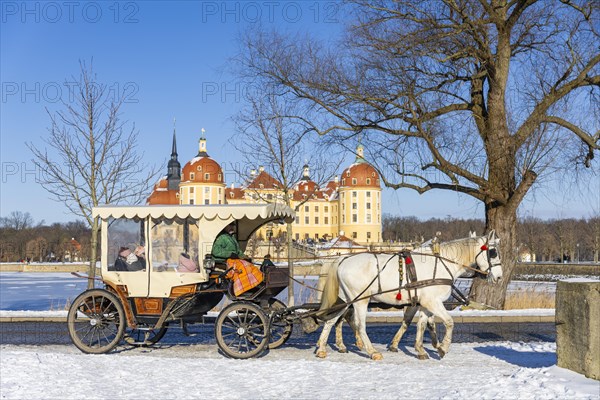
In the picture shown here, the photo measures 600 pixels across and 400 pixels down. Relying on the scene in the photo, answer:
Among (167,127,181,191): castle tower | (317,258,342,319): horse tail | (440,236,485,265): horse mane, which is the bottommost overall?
(317,258,342,319): horse tail

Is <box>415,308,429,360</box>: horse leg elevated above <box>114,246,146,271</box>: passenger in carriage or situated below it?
below

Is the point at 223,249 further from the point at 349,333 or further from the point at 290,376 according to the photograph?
the point at 349,333

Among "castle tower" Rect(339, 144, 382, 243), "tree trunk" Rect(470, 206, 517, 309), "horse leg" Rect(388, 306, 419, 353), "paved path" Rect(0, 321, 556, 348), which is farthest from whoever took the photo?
"castle tower" Rect(339, 144, 382, 243)

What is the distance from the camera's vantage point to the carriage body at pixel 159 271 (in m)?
10.8

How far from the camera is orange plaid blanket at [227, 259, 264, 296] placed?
10.5 metres

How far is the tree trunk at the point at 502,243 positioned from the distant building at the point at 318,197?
79041 millimetres

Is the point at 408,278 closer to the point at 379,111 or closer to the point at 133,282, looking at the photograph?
the point at 133,282

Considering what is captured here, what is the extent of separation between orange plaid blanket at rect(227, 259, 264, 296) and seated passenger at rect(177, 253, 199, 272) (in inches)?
24.8

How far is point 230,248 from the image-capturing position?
10.9m

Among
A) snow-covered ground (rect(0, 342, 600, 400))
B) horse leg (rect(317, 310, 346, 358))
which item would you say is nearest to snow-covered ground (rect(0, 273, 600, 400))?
snow-covered ground (rect(0, 342, 600, 400))

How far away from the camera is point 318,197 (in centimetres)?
9844

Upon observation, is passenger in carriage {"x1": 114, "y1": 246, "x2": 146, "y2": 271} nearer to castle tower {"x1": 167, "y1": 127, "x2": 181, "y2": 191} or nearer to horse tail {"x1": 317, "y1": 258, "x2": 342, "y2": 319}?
horse tail {"x1": 317, "y1": 258, "x2": 342, "y2": 319}

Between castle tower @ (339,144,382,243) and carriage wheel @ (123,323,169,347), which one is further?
castle tower @ (339,144,382,243)

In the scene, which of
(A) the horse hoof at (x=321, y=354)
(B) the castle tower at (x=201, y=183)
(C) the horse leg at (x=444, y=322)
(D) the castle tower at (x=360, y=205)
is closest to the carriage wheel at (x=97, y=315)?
(A) the horse hoof at (x=321, y=354)
